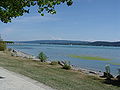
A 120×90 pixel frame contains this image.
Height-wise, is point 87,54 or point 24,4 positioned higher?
point 24,4

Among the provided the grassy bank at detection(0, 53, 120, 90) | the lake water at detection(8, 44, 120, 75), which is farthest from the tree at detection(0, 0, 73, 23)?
the lake water at detection(8, 44, 120, 75)

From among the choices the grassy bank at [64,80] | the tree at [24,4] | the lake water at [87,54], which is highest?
the tree at [24,4]

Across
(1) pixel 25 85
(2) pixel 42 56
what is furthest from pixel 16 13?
(2) pixel 42 56

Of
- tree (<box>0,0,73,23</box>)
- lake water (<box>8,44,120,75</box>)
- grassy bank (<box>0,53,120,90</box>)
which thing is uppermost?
tree (<box>0,0,73,23</box>)

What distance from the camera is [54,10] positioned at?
10.0 m

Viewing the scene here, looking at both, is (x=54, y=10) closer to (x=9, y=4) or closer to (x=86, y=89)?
(x=9, y=4)

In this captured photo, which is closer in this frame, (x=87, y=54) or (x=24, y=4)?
(x=24, y=4)

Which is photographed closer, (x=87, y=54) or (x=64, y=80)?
(x=64, y=80)

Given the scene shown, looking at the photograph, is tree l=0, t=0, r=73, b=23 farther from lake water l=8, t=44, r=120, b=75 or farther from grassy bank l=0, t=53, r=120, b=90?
lake water l=8, t=44, r=120, b=75

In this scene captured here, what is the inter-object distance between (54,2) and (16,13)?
193 centimetres

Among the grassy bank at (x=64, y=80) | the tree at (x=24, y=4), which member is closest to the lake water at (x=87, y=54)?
the grassy bank at (x=64, y=80)

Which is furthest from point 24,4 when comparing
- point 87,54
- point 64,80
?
point 87,54

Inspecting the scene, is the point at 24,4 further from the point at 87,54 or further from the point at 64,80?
the point at 87,54

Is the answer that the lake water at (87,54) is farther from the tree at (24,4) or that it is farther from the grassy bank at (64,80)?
Result: the tree at (24,4)
